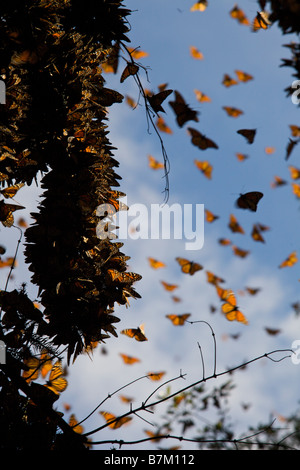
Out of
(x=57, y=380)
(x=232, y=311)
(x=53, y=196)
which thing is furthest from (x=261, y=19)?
(x=232, y=311)

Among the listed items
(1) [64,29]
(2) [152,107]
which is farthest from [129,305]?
(1) [64,29]

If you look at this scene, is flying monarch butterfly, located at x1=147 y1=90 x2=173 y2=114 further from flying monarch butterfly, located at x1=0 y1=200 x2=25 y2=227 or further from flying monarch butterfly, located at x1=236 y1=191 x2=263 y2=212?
flying monarch butterfly, located at x1=236 y1=191 x2=263 y2=212

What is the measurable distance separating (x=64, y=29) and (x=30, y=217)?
2.95 ft

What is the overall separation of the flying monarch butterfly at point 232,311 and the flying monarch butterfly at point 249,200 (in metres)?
1.50

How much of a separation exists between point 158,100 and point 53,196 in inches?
29.9

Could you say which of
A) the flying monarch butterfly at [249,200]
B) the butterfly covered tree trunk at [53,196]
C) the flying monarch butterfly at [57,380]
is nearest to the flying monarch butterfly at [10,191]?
the butterfly covered tree trunk at [53,196]

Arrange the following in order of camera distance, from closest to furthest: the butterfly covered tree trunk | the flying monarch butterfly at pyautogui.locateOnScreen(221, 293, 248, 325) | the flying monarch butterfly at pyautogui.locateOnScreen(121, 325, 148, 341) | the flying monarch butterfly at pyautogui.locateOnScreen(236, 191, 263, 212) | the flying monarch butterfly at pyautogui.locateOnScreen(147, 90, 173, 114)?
the butterfly covered tree trunk < the flying monarch butterfly at pyautogui.locateOnScreen(147, 90, 173, 114) < the flying monarch butterfly at pyautogui.locateOnScreen(121, 325, 148, 341) < the flying monarch butterfly at pyautogui.locateOnScreen(236, 191, 263, 212) < the flying monarch butterfly at pyautogui.locateOnScreen(221, 293, 248, 325)

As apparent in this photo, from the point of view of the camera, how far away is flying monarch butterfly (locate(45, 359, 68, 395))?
174 cm

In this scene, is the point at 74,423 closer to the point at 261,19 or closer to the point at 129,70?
the point at 129,70

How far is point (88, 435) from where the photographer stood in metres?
1.47

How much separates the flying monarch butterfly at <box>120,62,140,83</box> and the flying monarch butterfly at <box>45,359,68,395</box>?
55.3 inches

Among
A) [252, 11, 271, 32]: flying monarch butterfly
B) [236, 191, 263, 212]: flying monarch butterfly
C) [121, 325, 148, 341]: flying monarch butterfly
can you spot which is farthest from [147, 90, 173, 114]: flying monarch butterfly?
[236, 191, 263, 212]: flying monarch butterfly
